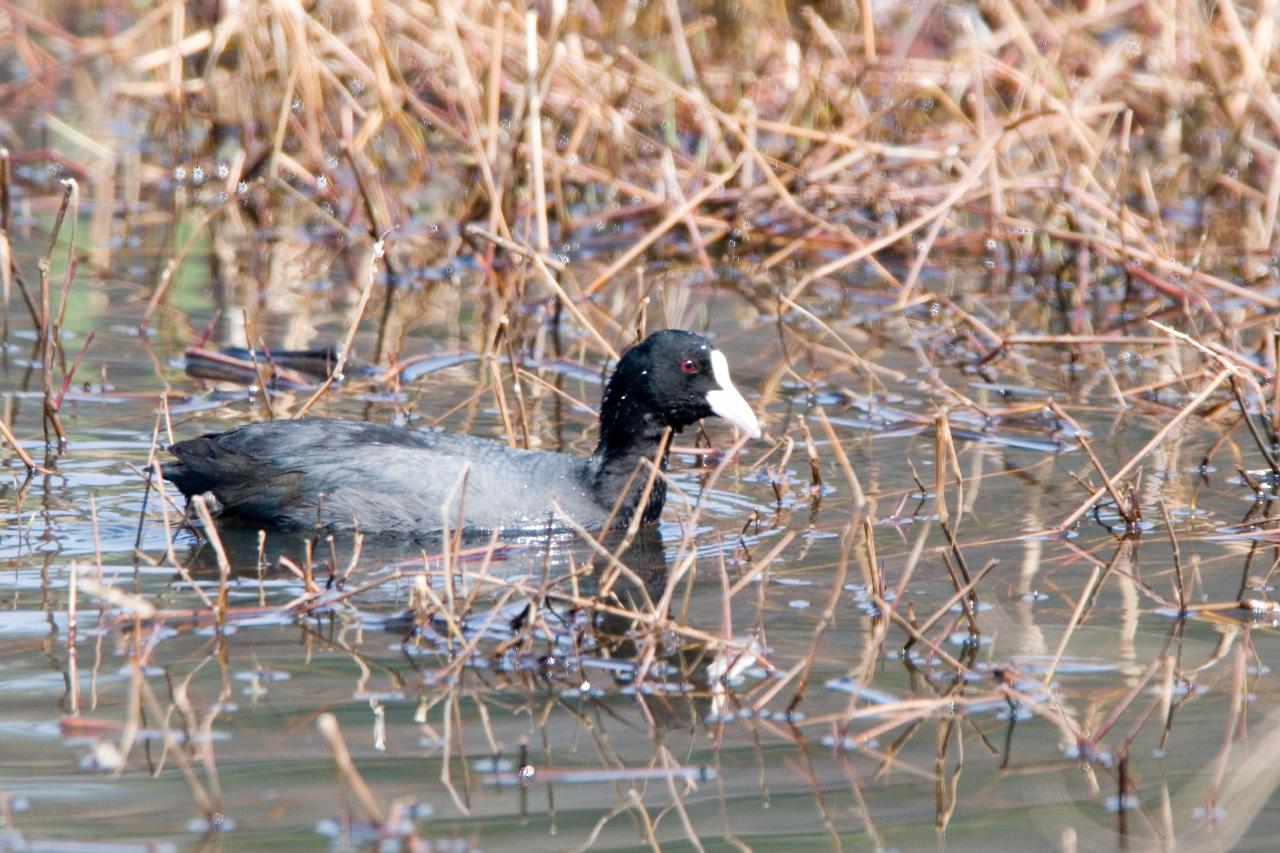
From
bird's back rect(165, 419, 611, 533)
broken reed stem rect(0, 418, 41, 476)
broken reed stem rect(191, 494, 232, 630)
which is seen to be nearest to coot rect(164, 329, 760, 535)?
bird's back rect(165, 419, 611, 533)

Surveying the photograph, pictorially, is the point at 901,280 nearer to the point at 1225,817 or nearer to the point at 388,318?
the point at 388,318

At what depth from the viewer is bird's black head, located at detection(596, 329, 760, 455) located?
4926 millimetres

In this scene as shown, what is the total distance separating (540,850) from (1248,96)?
6.43 meters

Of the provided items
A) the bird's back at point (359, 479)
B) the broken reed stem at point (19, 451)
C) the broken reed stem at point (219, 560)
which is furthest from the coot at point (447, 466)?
the broken reed stem at point (219, 560)

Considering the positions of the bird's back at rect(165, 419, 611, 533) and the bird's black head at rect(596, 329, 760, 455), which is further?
the bird's black head at rect(596, 329, 760, 455)

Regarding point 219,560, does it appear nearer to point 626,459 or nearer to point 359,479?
point 359,479

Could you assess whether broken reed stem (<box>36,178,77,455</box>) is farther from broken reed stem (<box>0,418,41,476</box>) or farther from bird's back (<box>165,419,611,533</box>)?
bird's back (<box>165,419,611,533</box>)

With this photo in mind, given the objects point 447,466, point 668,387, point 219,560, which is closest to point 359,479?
point 447,466

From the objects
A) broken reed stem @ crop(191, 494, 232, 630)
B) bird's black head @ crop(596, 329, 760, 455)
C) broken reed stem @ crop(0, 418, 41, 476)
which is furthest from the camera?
bird's black head @ crop(596, 329, 760, 455)

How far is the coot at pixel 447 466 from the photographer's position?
15.7ft

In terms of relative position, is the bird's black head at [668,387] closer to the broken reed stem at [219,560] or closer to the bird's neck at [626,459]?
the bird's neck at [626,459]

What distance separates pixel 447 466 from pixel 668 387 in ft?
2.07

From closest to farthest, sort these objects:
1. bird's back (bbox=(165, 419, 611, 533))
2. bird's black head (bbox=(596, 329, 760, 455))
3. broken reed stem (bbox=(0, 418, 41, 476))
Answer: broken reed stem (bbox=(0, 418, 41, 476)), bird's back (bbox=(165, 419, 611, 533)), bird's black head (bbox=(596, 329, 760, 455))

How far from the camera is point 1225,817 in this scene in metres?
3.08
